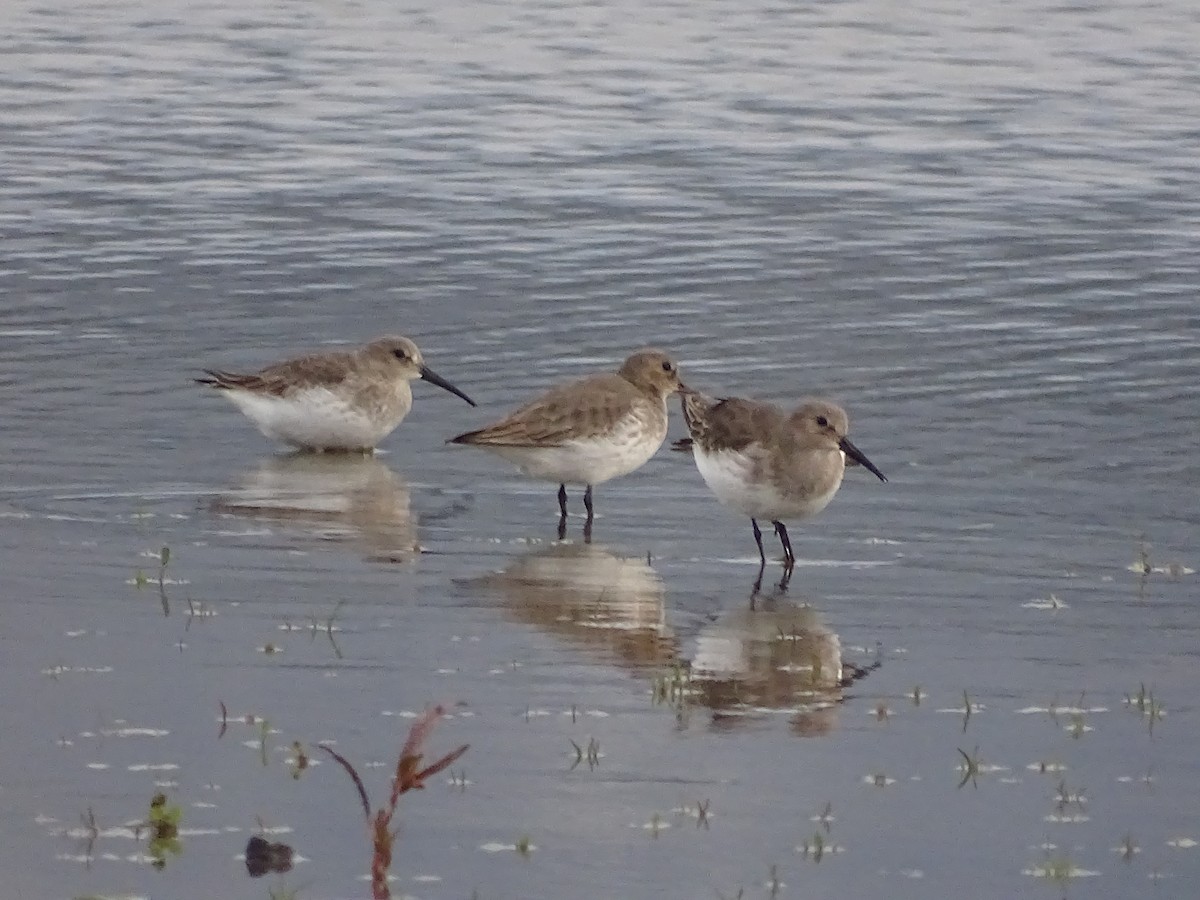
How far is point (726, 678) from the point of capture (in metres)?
10.1

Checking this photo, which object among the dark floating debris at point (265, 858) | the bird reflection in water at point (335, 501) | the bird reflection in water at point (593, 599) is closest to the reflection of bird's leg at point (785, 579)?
the bird reflection in water at point (593, 599)

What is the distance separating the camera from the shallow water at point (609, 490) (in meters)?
8.31

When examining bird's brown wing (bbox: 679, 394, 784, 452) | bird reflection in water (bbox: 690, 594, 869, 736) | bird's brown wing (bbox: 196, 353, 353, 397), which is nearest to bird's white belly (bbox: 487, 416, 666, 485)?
bird's brown wing (bbox: 679, 394, 784, 452)

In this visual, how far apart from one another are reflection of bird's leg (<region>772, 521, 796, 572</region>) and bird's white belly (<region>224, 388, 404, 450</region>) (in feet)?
12.0

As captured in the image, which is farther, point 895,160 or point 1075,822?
point 895,160

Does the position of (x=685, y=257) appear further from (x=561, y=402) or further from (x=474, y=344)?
(x=561, y=402)

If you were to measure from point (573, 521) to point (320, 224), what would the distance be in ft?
32.1

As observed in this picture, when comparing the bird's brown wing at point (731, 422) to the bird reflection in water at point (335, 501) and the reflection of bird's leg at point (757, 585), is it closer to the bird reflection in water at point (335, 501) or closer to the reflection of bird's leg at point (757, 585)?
the reflection of bird's leg at point (757, 585)

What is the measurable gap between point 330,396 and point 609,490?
6.61ft

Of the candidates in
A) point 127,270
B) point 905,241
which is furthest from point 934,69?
point 127,270

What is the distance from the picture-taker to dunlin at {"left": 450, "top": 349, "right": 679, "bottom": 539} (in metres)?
13.6

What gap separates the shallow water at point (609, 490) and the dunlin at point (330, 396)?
0.26m

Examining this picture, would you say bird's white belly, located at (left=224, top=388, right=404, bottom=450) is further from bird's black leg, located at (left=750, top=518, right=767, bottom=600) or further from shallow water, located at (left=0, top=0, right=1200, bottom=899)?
bird's black leg, located at (left=750, top=518, right=767, bottom=600)

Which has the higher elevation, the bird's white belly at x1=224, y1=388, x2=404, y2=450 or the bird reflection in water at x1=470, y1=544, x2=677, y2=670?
the bird reflection in water at x1=470, y1=544, x2=677, y2=670
